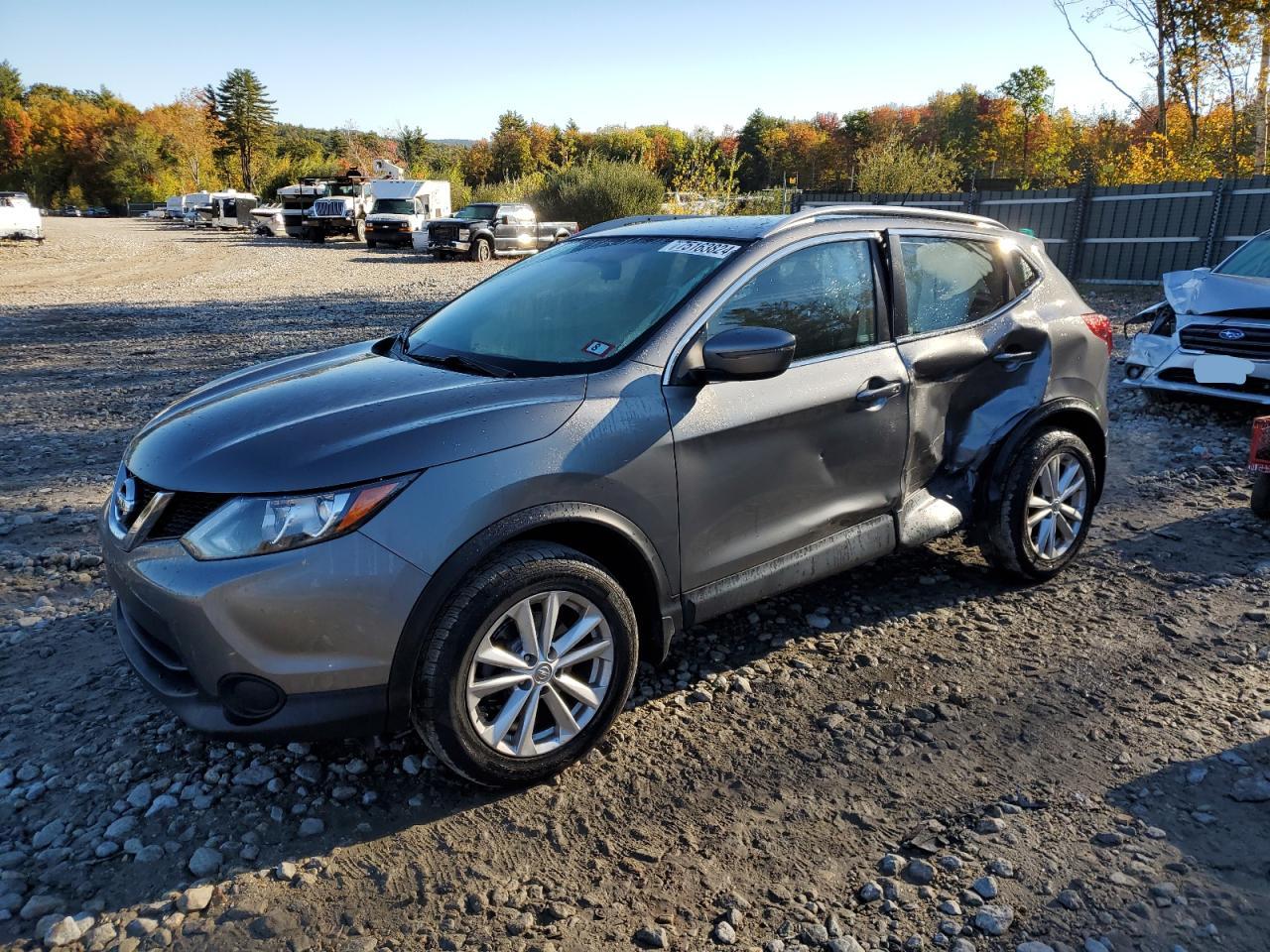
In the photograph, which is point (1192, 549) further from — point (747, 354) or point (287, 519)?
point (287, 519)

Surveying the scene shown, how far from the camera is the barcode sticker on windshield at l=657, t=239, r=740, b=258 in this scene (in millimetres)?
3285

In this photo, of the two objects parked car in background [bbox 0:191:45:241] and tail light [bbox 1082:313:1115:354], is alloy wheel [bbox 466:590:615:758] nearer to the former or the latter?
tail light [bbox 1082:313:1115:354]

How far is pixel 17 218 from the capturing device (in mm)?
28562

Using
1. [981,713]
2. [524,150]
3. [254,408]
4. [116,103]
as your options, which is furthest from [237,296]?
[116,103]

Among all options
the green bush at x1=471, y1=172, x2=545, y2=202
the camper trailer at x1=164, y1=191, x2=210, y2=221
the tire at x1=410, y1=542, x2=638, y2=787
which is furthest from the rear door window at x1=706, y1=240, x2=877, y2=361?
the camper trailer at x1=164, y1=191, x2=210, y2=221

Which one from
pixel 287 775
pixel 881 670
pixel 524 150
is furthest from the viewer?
pixel 524 150

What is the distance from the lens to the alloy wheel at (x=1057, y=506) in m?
4.08

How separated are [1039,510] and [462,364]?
272 cm

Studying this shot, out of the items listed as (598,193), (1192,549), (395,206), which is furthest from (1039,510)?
(395,206)

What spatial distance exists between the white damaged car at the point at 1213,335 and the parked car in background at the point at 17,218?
32.5m

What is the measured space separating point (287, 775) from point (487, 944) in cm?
100

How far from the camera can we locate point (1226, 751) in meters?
2.95

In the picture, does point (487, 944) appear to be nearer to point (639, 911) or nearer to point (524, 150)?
point (639, 911)

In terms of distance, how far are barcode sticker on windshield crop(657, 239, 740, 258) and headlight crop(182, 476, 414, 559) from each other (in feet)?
5.02
